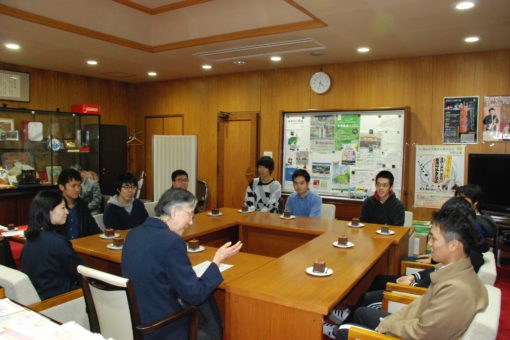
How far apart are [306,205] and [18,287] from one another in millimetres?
2873

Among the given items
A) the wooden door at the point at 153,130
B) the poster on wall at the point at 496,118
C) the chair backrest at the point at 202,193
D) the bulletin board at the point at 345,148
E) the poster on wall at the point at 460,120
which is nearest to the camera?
the poster on wall at the point at 496,118

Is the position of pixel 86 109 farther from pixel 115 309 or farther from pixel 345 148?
pixel 115 309

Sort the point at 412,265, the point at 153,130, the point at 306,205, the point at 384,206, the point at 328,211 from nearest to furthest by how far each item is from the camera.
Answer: the point at 412,265, the point at 384,206, the point at 306,205, the point at 328,211, the point at 153,130

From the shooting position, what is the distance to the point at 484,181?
464cm

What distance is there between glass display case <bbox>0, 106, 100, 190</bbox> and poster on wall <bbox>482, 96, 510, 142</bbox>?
18.0 feet

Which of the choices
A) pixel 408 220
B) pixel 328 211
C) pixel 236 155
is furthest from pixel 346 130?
pixel 236 155

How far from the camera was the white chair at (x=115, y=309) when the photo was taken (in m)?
1.73

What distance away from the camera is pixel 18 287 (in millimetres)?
2051

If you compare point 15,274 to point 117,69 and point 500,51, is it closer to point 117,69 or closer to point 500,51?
point 117,69

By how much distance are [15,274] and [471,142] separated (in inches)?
189

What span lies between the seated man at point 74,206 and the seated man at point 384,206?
8.49 ft

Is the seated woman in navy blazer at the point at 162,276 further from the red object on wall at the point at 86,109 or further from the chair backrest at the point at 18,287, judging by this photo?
the red object on wall at the point at 86,109

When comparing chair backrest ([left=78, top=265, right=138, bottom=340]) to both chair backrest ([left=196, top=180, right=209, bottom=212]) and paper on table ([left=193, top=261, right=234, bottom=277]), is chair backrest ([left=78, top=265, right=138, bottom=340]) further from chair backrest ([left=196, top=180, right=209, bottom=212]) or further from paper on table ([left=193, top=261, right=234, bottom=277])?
chair backrest ([left=196, top=180, right=209, bottom=212])

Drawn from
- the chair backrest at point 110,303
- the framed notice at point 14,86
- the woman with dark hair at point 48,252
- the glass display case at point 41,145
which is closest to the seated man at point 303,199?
the woman with dark hair at point 48,252
